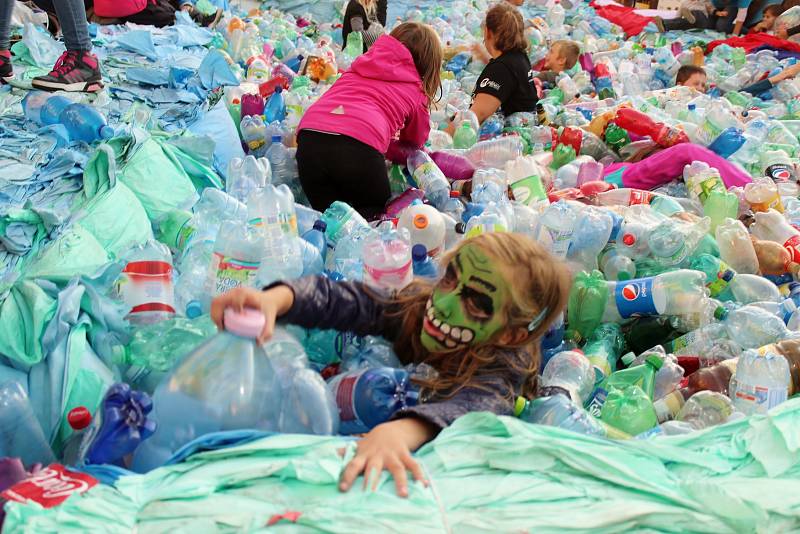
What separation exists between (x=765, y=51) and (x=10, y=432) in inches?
287

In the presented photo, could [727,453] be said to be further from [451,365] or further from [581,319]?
[581,319]

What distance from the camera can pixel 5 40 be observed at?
12.8 feet

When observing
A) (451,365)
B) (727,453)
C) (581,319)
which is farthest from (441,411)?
(581,319)

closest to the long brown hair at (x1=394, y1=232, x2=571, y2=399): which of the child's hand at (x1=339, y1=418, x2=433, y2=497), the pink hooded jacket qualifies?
the child's hand at (x1=339, y1=418, x2=433, y2=497)

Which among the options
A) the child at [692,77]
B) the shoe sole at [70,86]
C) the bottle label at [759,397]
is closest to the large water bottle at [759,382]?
the bottle label at [759,397]

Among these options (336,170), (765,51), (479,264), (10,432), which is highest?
(479,264)

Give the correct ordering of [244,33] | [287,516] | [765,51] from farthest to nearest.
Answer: [765,51] → [244,33] → [287,516]

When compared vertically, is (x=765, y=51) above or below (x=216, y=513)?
below

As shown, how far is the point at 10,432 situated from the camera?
168 centimetres

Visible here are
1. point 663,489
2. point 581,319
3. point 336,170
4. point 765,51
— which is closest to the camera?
point 663,489

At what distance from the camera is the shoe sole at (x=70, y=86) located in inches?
149

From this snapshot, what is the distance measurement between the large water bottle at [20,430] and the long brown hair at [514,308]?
89 cm

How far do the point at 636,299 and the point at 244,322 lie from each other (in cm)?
161

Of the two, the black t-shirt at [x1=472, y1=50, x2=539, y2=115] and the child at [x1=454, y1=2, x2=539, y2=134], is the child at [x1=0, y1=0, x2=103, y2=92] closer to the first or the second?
the child at [x1=454, y1=2, x2=539, y2=134]
